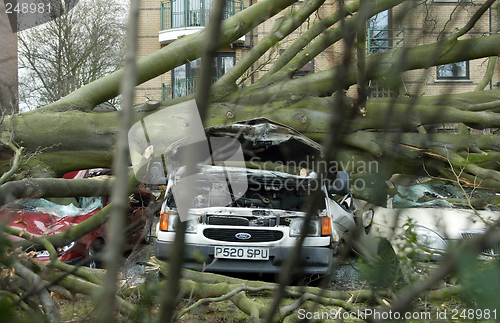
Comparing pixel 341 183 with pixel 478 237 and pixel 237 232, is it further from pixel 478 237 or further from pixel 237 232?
pixel 237 232

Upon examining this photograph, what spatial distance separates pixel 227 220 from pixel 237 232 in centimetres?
22

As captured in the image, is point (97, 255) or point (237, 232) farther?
point (237, 232)

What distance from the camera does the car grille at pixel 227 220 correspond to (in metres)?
4.39

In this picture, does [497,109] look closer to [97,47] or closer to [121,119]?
[121,119]

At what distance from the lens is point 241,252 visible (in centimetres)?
413

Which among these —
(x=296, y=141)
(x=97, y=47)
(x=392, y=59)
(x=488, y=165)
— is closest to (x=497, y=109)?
(x=488, y=165)

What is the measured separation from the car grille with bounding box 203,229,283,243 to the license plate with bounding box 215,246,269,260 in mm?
140

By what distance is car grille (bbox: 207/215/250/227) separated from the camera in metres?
4.39

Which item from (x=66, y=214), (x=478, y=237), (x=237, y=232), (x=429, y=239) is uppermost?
(x=478, y=237)

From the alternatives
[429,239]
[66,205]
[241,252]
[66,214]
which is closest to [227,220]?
[241,252]

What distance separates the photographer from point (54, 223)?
3.98 m

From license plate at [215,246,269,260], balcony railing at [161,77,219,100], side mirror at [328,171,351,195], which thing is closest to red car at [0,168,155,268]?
license plate at [215,246,269,260]

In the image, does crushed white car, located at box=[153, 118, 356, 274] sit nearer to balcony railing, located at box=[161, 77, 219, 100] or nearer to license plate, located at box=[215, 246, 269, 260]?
license plate, located at box=[215, 246, 269, 260]

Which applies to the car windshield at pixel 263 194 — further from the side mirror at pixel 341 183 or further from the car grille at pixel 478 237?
the car grille at pixel 478 237
